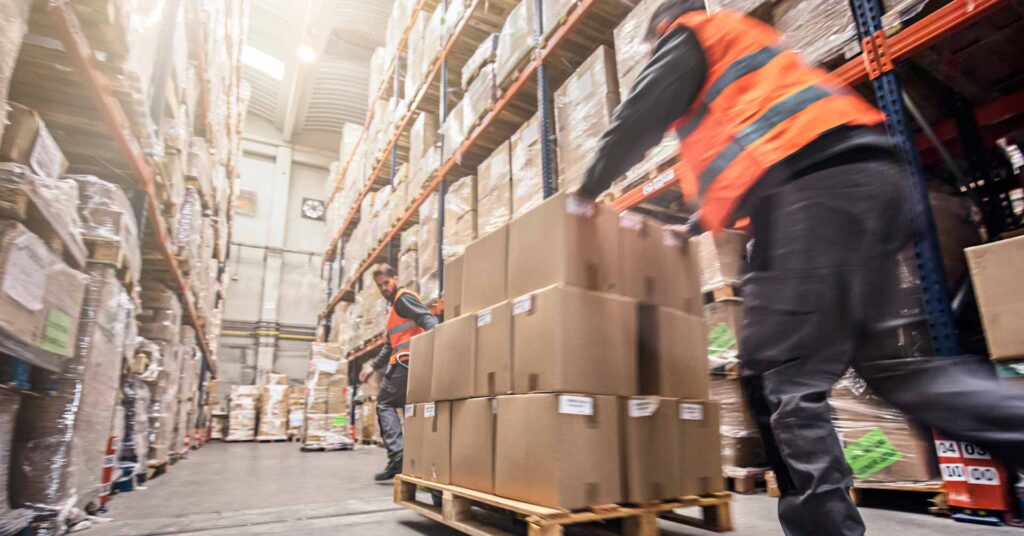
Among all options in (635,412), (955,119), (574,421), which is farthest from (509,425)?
(955,119)

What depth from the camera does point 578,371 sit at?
1788mm

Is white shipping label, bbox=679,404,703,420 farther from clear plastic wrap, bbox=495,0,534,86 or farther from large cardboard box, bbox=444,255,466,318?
clear plastic wrap, bbox=495,0,534,86

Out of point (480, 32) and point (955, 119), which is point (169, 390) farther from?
point (955, 119)

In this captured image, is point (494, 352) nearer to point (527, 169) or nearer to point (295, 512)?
point (295, 512)

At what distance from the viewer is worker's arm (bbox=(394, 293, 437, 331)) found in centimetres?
396

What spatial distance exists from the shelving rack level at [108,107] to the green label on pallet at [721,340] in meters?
3.27

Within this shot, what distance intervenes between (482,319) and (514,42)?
3.09 metres

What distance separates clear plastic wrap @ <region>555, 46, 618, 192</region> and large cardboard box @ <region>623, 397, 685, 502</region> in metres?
1.79

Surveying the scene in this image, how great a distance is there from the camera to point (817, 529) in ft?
3.72

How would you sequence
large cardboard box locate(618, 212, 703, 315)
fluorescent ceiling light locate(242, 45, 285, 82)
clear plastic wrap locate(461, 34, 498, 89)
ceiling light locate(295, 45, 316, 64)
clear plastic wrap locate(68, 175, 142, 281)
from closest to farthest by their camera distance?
large cardboard box locate(618, 212, 703, 315) → clear plastic wrap locate(68, 175, 142, 281) → clear plastic wrap locate(461, 34, 498, 89) → ceiling light locate(295, 45, 316, 64) → fluorescent ceiling light locate(242, 45, 285, 82)

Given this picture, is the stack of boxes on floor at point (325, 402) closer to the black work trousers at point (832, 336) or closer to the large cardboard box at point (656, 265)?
the large cardboard box at point (656, 265)

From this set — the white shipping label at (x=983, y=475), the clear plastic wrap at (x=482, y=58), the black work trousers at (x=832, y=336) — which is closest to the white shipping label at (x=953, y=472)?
the white shipping label at (x=983, y=475)

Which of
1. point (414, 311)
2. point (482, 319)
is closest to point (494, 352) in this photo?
point (482, 319)

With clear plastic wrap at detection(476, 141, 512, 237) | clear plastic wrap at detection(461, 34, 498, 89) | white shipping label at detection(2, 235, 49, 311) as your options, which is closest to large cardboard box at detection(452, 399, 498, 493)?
white shipping label at detection(2, 235, 49, 311)
